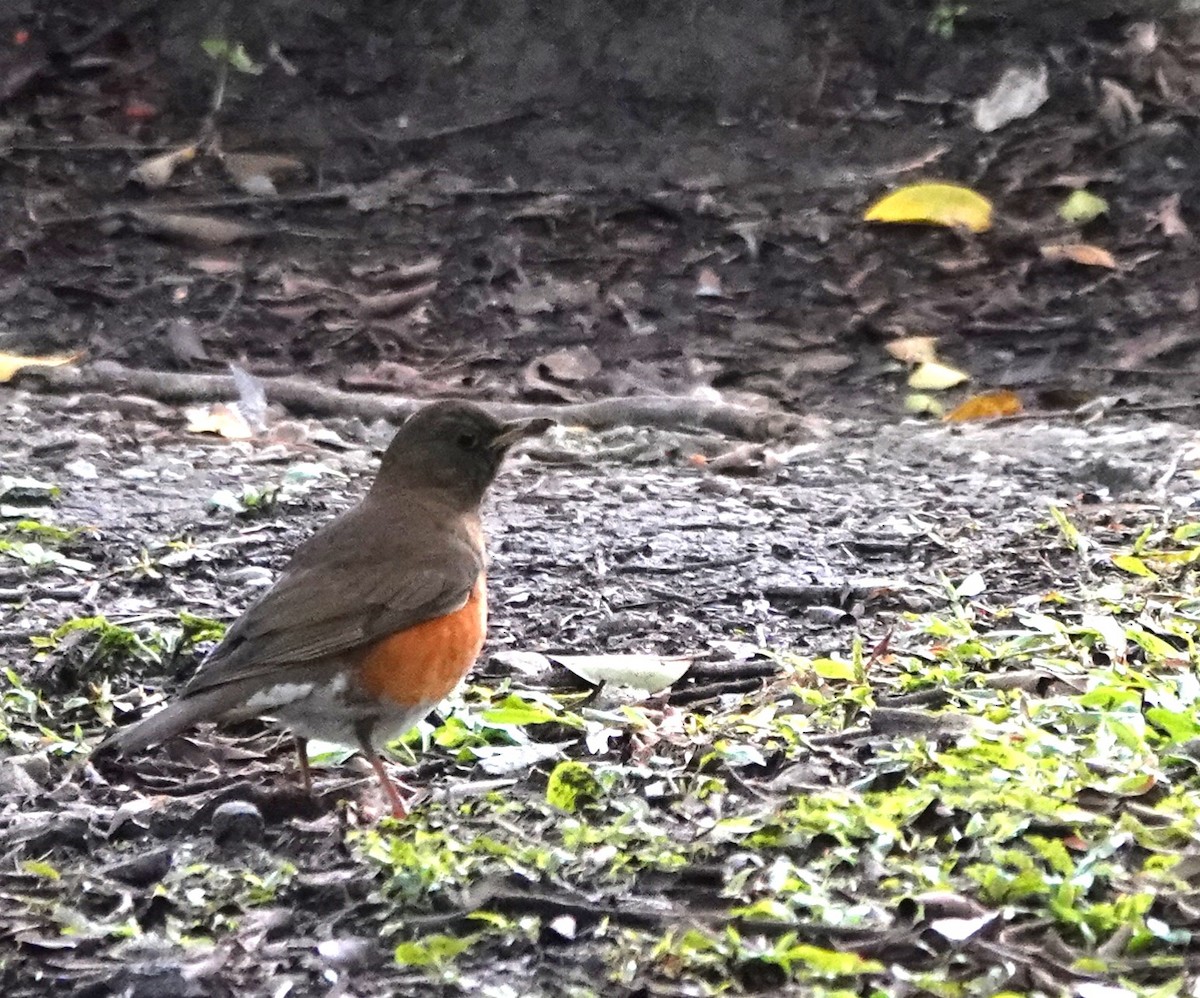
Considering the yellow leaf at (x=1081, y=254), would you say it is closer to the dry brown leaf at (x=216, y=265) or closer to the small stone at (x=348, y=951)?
the dry brown leaf at (x=216, y=265)

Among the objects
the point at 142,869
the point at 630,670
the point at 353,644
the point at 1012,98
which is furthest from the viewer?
the point at 1012,98

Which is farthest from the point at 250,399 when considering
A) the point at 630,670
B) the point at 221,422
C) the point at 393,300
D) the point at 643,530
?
the point at 630,670

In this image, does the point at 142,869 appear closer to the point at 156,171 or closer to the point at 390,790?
the point at 390,790

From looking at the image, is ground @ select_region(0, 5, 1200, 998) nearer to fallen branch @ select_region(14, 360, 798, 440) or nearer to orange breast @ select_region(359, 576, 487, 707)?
fallen branch @ select_region(14, 360, 798, 440)

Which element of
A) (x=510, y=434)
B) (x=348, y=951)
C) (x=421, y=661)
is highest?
(x=510, y=434)

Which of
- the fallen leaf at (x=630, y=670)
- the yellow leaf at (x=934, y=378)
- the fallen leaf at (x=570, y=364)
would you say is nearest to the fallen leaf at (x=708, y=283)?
the fallen leaf at (x=570, y=364)

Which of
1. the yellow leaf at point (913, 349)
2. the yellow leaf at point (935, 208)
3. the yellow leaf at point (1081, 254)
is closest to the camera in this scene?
the yellow leaf at point (913, 349)

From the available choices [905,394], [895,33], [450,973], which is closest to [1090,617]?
[450,973]

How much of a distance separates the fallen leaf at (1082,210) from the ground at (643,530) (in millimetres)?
71

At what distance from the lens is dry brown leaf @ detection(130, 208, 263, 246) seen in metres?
10.4

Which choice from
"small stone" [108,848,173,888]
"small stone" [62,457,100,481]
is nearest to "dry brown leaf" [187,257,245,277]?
"small stone" [62,457,100,481]

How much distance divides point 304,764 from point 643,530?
2337 mm

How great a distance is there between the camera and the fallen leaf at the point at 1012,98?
35.8 feet

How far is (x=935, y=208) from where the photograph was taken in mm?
10438
